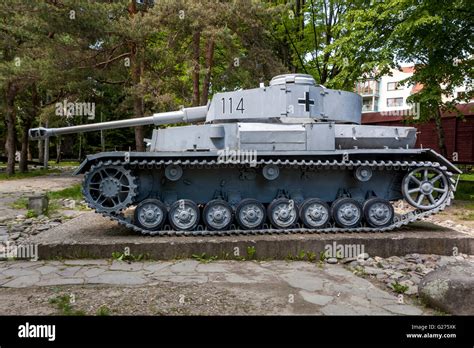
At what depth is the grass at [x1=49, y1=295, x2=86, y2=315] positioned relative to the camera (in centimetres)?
393

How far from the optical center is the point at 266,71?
63.1 ft

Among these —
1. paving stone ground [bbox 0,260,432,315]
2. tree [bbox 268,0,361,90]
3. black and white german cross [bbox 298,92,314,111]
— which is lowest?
paving stone ground [bbox 0,260,432,315]

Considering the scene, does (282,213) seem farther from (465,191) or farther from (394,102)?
(394,102)

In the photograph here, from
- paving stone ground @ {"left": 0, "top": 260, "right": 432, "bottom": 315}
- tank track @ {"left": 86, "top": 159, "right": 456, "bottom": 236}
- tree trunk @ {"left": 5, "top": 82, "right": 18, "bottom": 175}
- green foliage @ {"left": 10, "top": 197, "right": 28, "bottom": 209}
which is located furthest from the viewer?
tree trunk @ {"left": 5, "top": 82, "right": 18, "bottom": 175}

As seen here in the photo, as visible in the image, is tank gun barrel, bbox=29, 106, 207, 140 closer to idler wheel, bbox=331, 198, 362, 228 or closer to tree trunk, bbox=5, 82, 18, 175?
idler wheel, bbox=331, 198, 362, 228

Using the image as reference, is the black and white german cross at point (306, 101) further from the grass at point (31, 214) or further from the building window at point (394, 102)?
the building window at point (394, 102)

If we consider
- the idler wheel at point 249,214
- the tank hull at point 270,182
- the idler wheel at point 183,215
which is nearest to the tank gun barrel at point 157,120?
the tank hull at point 270,182

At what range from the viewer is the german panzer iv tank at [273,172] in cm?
670

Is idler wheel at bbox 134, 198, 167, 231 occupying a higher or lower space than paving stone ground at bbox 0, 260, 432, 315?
higher

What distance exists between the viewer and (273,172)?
6.95m

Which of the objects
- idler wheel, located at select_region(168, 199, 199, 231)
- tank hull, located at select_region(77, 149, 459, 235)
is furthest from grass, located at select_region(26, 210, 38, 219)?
idler wheel, located at select_region(168, 199, 199, 231)

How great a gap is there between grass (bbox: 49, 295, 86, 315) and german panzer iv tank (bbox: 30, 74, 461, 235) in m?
2.25

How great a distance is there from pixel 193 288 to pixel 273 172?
2.92 meters

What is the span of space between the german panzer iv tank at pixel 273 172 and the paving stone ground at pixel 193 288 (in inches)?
41.2
